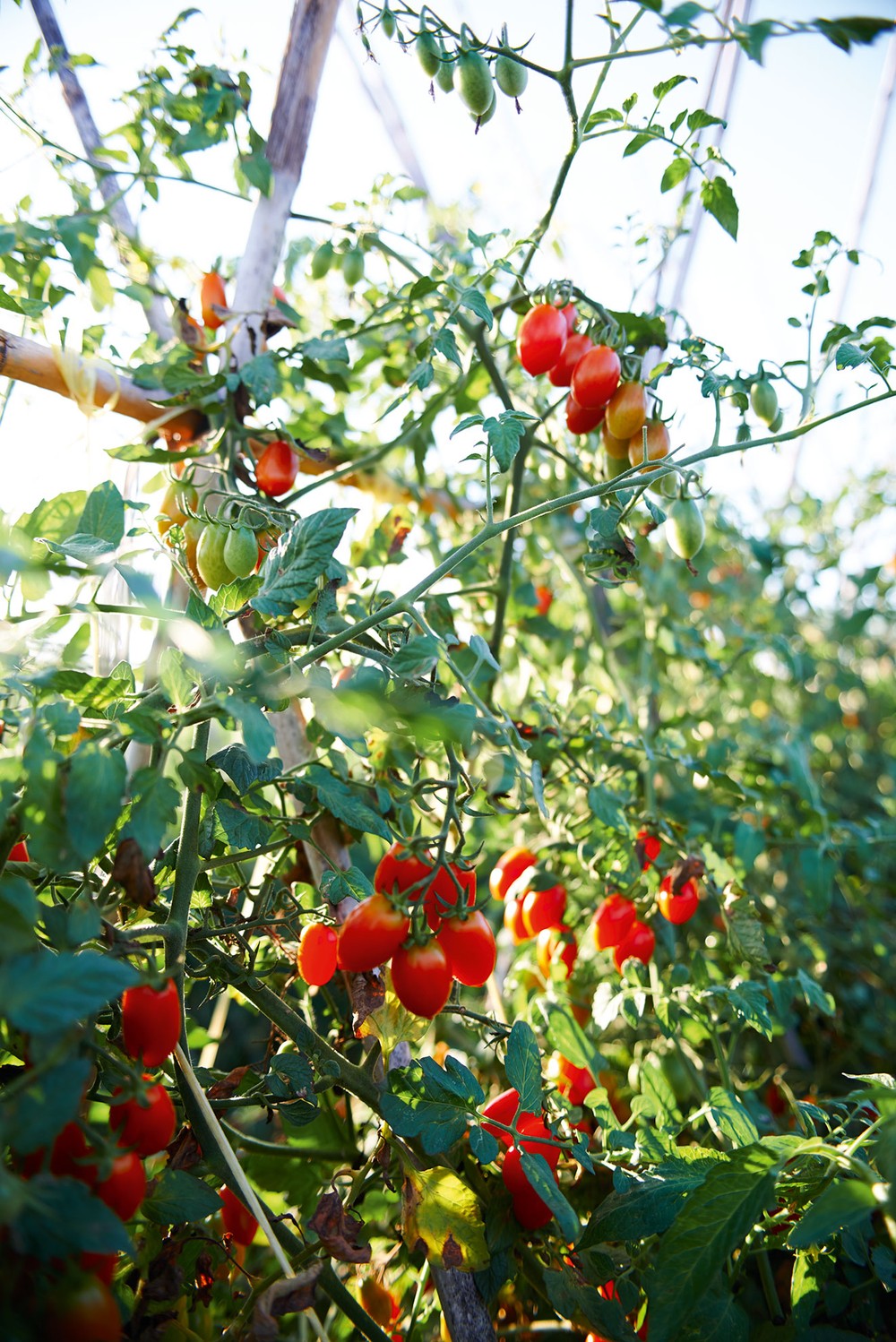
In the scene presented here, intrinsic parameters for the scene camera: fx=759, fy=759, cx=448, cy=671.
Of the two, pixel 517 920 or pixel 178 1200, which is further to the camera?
pixel 517 920

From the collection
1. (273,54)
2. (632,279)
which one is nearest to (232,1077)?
(632,279)

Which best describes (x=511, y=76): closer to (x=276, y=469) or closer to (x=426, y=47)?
(x=426, y=47)

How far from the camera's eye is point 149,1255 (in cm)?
49

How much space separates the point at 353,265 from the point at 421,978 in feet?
2.89

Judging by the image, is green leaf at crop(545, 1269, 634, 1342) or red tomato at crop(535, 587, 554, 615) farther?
red tomato at crop(535, 587, 554, 615)

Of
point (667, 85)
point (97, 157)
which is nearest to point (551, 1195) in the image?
point (667, 85)

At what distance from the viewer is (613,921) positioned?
85 centimetres

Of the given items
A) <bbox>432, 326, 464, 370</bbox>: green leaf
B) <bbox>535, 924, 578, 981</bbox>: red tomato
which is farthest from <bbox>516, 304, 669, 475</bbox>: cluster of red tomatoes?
<bbox>535, 924, 578, 981</bbox>: red tomato

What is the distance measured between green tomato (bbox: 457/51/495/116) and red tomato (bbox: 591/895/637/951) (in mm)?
791

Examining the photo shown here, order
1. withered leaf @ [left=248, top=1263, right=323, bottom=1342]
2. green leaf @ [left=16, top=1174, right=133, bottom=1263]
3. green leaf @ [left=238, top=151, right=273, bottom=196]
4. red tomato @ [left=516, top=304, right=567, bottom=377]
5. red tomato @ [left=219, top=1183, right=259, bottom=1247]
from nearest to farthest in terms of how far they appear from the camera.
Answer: green leaf @ [left=16, top=1174, right=133, bottom=1263], withered leaf @ [left=248, top=1263, right=323, bottom=1342], red tomato @ [left=219, top=1183, right=259, bottom=1247], red tomato @ [left=516, top=304, right=567, bottom=377], green leaf @ [left=238, top=151, right=273, bottom=196]

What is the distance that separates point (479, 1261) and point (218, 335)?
3.19 feet

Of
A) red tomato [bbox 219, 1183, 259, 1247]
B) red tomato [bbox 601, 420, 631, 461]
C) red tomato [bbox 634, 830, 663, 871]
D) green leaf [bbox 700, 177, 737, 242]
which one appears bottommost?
red tomato [bbox 219, 1183, 259, 1247]

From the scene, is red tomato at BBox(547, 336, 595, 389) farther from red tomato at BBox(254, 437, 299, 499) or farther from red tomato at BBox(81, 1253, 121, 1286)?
red tomato at BBox(81, 1253, 121, 1286)

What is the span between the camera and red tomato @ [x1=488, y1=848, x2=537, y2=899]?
2.88 feet
